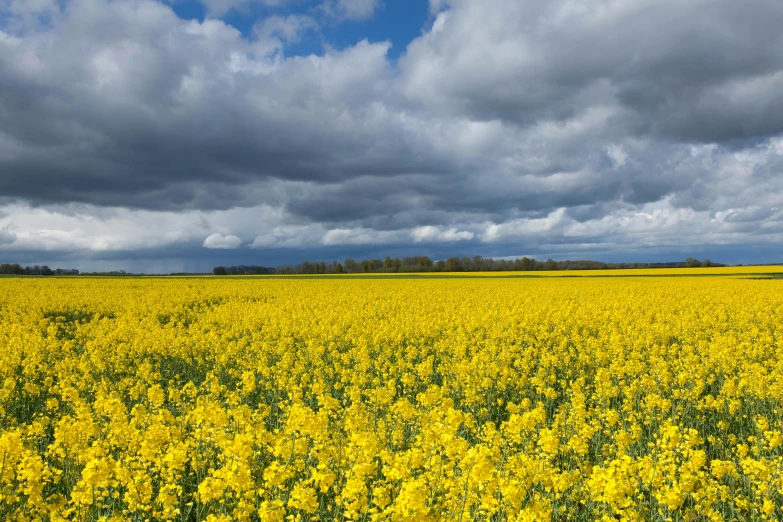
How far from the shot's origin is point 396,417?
24.4ft

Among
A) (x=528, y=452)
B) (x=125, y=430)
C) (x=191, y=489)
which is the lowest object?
(x=191, y=489)

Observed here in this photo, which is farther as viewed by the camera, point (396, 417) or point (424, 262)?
point (424, 262)

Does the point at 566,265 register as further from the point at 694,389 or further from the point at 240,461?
the point at 240,461

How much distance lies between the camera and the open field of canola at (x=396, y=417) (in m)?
4.54

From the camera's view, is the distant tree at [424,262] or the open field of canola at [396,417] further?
the distant tree at [424,262]

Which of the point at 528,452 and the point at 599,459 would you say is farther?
the point at 599,459

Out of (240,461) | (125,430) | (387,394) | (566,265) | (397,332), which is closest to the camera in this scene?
(240,461)

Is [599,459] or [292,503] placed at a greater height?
[292,503]

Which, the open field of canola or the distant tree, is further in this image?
the distant tree

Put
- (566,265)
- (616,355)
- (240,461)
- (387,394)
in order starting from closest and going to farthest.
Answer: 1. (240,461)
2. (387,394)
3. (616,355)
4. (566,265)

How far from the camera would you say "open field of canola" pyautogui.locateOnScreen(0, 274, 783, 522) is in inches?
179

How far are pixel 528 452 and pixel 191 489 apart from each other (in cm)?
439

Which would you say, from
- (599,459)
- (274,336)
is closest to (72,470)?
(599,459)

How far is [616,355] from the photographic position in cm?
1324
